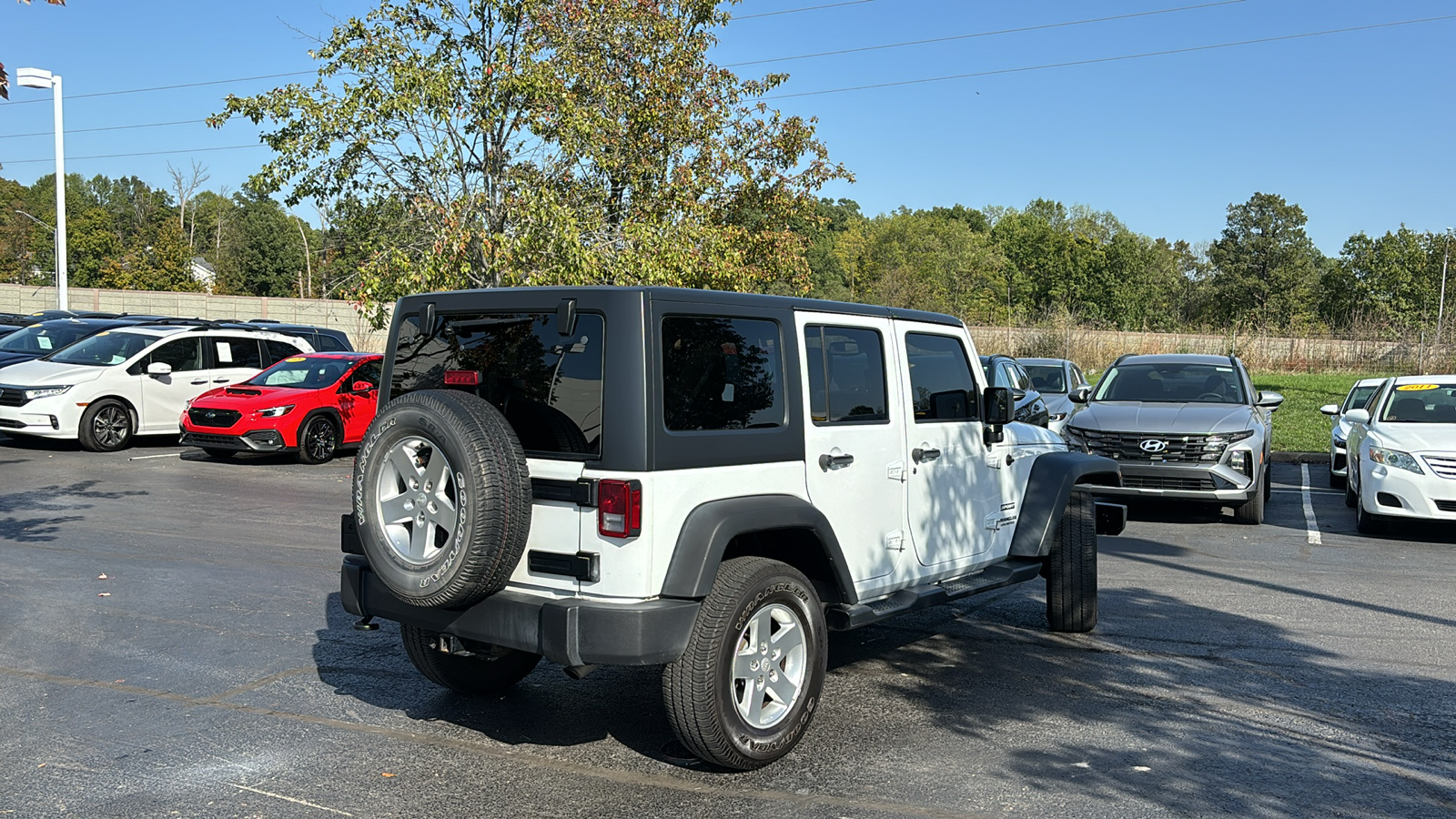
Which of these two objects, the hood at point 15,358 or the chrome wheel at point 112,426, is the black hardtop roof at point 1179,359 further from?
the hood at point 15,358

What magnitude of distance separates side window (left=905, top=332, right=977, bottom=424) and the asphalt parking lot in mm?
1443

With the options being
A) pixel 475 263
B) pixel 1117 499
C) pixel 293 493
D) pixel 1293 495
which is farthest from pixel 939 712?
pixel 475 263

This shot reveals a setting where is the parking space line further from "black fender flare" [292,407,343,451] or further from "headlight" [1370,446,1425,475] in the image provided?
"black fender flare" [292,407,343,451]

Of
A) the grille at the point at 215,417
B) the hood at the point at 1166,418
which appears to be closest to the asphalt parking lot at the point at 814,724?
the hood at the point at 1166,418

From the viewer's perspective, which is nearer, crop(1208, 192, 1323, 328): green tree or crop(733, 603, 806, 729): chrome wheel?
crop(733, 603, 806, 729): chrome wheel

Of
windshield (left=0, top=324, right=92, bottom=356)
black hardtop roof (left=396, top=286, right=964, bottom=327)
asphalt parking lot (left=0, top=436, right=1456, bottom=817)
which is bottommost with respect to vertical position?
asphalt parking lot (left=0, top=436, right=1456, bottom=817)

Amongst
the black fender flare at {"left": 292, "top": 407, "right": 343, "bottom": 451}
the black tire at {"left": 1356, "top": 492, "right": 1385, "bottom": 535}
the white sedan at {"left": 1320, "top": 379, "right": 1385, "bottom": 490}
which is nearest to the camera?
the black tire at {"left": 1356, "top": 492, "right": 1385, "bottom": 535}

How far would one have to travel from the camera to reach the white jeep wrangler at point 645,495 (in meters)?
4.44

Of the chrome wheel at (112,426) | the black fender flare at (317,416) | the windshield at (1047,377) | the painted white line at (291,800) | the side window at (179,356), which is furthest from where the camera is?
the windshield at (1047,377)

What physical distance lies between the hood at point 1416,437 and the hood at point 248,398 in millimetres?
13232

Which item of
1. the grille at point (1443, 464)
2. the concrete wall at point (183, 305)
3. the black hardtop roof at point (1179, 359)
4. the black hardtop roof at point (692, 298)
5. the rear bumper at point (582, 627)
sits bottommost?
the rear bumper at point (582, 627)

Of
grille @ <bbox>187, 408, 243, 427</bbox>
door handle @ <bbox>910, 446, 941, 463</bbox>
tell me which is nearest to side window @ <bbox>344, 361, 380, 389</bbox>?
grille @ <bbox>187, 408, 243, 427</bbox>

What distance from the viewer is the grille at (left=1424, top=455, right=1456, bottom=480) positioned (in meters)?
11.1

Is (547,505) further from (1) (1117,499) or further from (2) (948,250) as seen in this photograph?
(2) (948,250)
